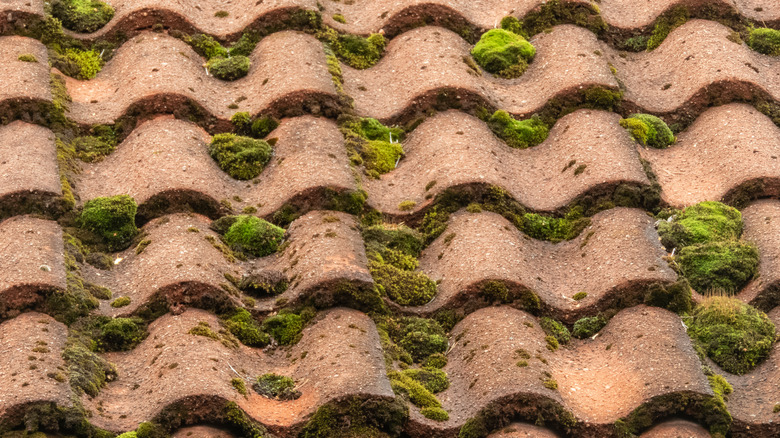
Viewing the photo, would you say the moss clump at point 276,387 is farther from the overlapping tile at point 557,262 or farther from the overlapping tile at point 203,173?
the overlapping tile at point 203,173

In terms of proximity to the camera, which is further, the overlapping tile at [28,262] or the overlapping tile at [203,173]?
the overlapping tile at [203,173]

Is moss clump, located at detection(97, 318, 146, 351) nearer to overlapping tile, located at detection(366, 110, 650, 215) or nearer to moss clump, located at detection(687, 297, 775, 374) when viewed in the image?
overlapping tile, located at detection(366, 110, 650, 215)

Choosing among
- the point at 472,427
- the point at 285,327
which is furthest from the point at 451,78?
the point at 472,427

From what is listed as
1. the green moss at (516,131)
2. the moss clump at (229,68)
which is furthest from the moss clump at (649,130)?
the moss clump at (229,68)

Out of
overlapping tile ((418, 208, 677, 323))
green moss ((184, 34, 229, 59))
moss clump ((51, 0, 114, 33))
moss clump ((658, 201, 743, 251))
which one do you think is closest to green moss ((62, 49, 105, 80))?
moss clump ((51, 0, 114, 33))

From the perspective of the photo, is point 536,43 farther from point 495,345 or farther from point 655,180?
point 495,345

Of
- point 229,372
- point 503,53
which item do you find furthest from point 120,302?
point 503,53

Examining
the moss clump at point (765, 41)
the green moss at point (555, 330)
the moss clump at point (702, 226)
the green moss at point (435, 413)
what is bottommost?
the green moss at point (555, 330)
